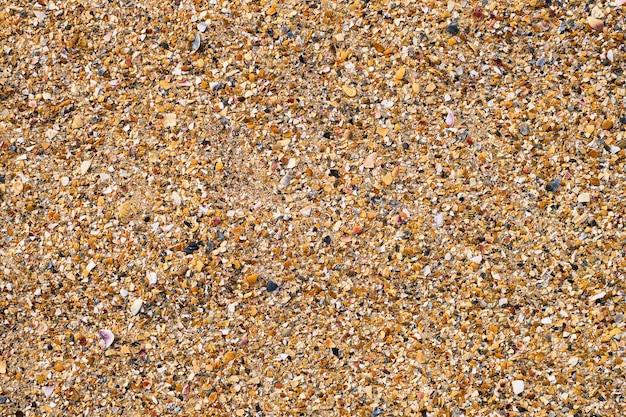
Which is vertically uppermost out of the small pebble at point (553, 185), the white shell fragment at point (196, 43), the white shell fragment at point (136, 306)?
the white shell fragment at point (196, 43)

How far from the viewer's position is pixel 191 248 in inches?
104

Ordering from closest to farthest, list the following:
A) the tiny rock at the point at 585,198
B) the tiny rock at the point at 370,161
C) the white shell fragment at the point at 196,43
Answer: the tiny rock at the point at 585,198 < the tiny rock at the point at 370,161 < the white shell fragment at the point at 196,43

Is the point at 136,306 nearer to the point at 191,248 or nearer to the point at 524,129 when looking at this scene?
the point at 191,248

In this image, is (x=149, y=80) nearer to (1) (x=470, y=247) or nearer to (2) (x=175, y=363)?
(2) (x=175, y=363)

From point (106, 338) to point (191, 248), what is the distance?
480 mm

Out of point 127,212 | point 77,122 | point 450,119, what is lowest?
point 450,119

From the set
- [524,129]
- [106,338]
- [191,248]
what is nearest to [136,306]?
[106,338]

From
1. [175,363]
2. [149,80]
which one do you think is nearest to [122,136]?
[149,80]

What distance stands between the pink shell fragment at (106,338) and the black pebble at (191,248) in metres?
0.43

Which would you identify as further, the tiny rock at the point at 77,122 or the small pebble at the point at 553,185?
the tiny rock at the point at 77,122

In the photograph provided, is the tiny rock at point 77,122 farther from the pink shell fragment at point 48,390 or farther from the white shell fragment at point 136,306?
the pink shell fragment at point 48,390

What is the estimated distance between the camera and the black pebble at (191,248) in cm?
264

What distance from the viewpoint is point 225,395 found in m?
2.56

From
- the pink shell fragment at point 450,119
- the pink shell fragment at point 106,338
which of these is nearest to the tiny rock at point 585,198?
the pink shell fragment at point 450,119
